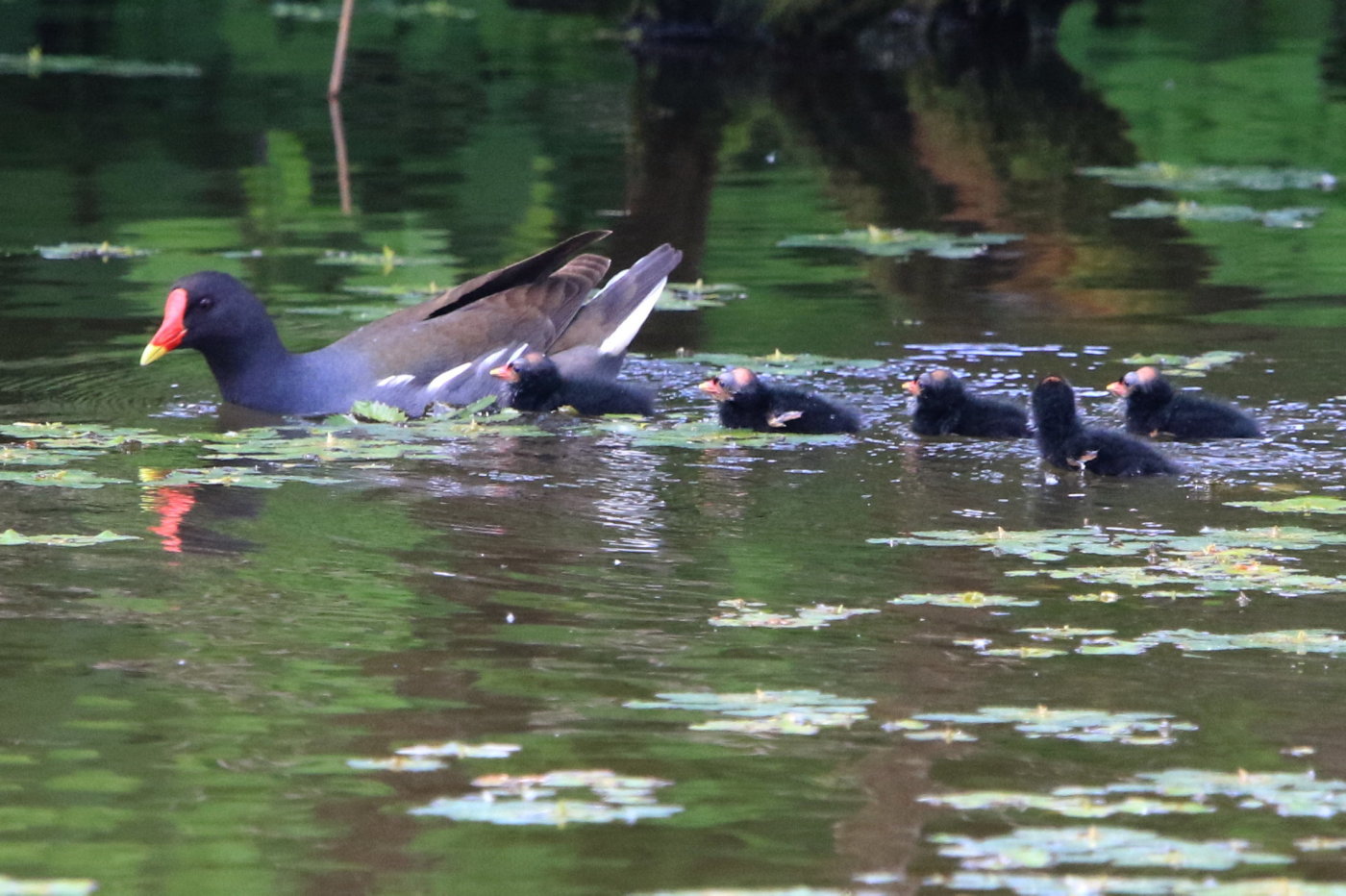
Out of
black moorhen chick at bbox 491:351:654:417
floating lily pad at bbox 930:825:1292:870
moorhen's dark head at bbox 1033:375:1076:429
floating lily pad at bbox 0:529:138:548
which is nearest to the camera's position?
floating lily pad at bbox 930:825:1292:870

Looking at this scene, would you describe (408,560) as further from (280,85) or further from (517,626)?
(280,85)

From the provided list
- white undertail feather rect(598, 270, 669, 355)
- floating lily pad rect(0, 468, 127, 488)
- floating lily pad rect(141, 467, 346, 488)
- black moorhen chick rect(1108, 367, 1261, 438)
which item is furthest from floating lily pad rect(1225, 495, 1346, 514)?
floating lily pad rect(0, 468, 127, 488)

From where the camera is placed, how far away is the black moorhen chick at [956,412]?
9.05 m

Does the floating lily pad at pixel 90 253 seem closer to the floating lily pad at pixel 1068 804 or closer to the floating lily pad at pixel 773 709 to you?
the floating lily pad at pixel 773 709

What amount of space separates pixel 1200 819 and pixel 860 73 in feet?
72.5

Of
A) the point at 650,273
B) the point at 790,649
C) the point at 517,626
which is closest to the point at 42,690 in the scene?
the point at 517,626

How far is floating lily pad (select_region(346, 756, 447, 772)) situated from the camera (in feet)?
17.3

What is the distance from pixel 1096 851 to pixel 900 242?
9.69 meters

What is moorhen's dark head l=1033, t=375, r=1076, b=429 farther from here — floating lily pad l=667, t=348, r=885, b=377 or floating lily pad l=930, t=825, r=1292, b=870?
floating lily pad l=930, t=825, r=1292, b=870

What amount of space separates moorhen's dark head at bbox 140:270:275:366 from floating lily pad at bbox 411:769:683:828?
5174 millimetres

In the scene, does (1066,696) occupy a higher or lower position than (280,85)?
lower

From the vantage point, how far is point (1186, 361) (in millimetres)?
10492

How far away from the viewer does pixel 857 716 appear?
5617 mm

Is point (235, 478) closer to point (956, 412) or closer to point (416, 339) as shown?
point (416, 339)
